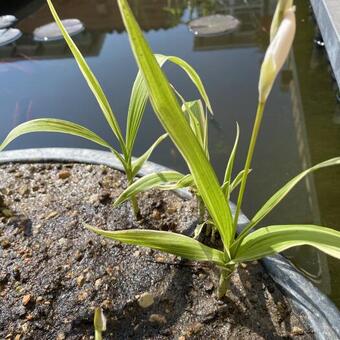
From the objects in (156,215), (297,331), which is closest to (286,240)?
(297,331)

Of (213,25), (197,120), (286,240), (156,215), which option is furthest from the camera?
(213,25)

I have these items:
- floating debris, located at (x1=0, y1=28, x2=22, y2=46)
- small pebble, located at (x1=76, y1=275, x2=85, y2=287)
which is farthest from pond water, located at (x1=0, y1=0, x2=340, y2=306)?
small pebble, located at (x1=76, y1=275, x2=85, y2=287)

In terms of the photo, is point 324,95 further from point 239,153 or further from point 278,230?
point 278,230

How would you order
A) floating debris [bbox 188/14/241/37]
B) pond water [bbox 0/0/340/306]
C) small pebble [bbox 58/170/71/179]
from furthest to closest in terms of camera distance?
floating debris [bbox 188/14/241/37]
pond water [bbox 0/0/340/306]
small pebble [bbox 58/170/71/179]

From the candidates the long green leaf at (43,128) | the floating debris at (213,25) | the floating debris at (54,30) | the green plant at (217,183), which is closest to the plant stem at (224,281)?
the green plant at (217,183)

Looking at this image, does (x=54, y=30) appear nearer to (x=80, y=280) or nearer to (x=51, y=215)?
(x=51, y=215)

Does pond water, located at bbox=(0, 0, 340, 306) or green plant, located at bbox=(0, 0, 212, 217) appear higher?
green plant, located at bbox=(0, 0, 212, 217)

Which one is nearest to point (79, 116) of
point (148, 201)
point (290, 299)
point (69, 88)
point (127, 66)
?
point (69, 88)

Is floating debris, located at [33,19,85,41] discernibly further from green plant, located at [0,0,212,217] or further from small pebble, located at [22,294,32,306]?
small pebble, located at [22,294,32,306]
